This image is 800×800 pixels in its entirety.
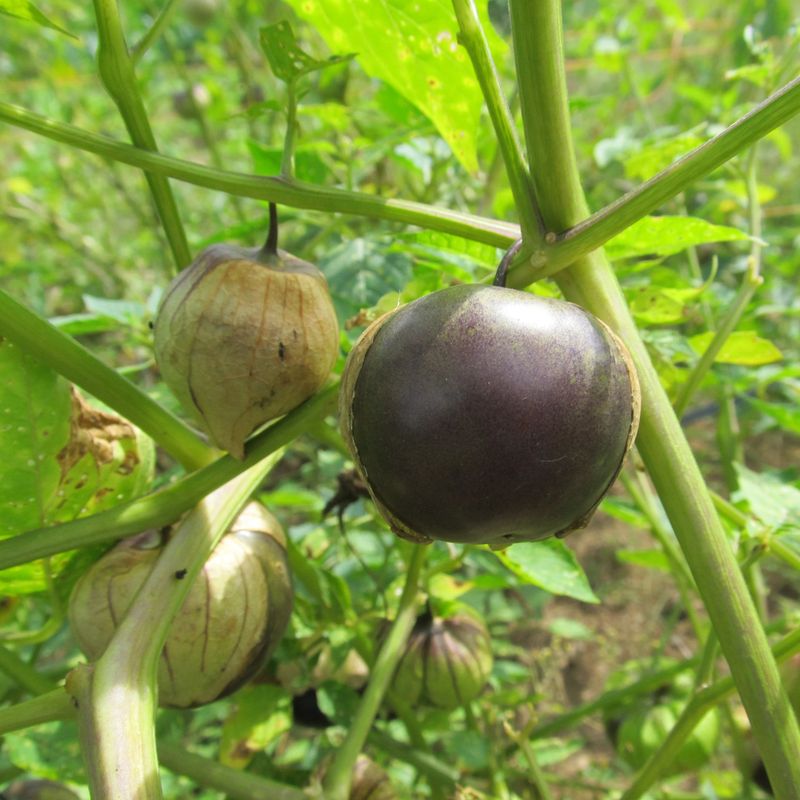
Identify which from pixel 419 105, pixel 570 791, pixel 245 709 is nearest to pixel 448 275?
pixel 419 105

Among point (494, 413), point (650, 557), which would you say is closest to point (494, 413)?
point (494, 413)

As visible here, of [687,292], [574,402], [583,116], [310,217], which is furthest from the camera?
[583,116]

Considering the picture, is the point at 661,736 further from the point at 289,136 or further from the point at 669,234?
the point at 289,136

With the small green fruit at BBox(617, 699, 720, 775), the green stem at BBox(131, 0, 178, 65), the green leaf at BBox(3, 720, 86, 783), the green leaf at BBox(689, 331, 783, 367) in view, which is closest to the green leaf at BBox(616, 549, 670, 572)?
the small green fruit at BBox(617, 699, 720, 775)

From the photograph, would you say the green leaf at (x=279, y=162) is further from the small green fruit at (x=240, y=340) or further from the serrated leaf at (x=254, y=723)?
the serrated leaf at (x=254, y=723)

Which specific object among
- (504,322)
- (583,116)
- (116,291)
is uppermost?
(504,322)

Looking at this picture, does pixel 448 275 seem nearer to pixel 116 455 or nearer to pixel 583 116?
pixel 116 455
